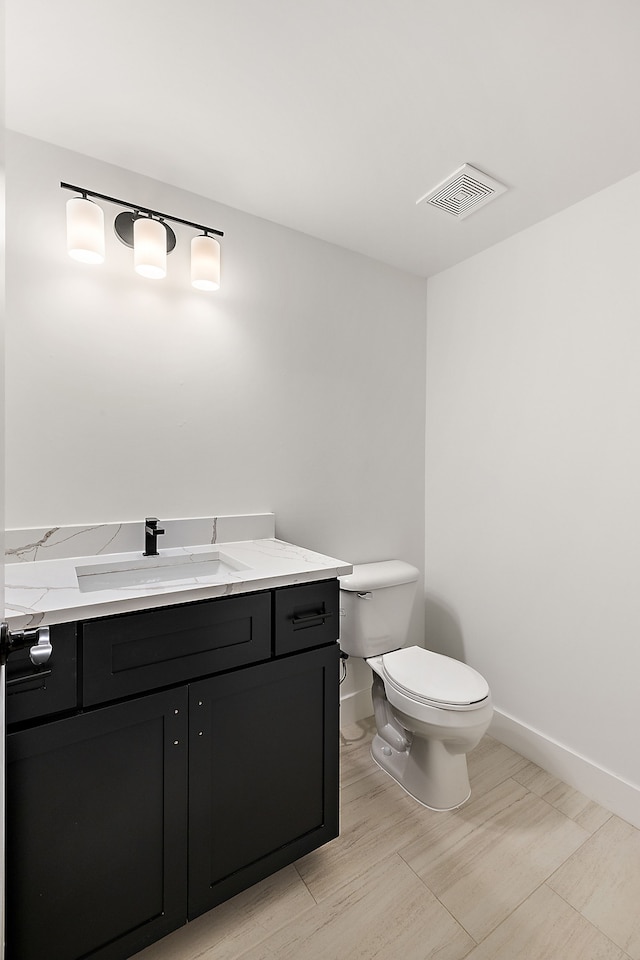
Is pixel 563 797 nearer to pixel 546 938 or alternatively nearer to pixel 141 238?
pixel 546 938

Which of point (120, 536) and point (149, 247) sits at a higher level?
point (149, 247)

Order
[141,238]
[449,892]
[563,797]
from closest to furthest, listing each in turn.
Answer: [449,892] → [141,238] → [563,797]

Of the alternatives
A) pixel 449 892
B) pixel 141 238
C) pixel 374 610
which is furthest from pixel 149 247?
pixel 449 892

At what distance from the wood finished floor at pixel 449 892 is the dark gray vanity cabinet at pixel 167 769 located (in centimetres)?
11

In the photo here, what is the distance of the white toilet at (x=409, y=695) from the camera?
1.63 meters

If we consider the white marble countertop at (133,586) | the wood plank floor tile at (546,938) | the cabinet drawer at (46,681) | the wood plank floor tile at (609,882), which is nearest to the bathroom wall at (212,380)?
the white marble countertop at (133,586)

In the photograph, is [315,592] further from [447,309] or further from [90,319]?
[447,309]

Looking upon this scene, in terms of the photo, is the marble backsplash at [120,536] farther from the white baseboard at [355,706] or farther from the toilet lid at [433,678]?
the white baseboard at [355,706]

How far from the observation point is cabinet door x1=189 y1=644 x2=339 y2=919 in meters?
1.22

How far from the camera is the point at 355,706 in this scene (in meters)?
2.25

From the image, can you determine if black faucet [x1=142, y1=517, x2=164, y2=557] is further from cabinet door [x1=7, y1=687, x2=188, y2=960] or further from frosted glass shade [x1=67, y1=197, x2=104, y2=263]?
frosted glass shade [x1=67, y1=197, x2=104, y2=263]

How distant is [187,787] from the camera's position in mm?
1197

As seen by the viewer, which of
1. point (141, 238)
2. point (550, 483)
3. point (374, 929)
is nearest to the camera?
point (374, 929)

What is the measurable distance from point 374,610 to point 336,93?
1.81 m
